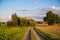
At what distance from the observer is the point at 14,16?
11194 cm

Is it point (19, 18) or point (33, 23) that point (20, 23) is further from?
point (33, 23)

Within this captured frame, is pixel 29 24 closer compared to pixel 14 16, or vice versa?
pixel 14 16

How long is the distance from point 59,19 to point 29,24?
29.3m

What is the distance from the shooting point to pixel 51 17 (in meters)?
107

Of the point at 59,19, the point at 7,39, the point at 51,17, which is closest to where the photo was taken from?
the point at 7,39

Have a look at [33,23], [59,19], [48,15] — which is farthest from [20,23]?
[33,23]

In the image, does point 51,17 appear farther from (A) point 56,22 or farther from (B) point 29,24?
(B) point 29,24

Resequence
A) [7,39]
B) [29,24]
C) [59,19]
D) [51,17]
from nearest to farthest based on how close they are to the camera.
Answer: [7,39] < [51,17] < [59,19] < [29,24]

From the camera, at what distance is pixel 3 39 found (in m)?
18.8

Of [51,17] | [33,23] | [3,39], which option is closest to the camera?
[3,39]

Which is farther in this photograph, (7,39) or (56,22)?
(56,22)

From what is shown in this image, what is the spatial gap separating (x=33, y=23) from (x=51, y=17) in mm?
42190

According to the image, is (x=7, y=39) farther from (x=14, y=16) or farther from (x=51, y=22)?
(x=14, y=16)

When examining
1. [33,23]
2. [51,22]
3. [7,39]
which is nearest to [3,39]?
[7,39]
